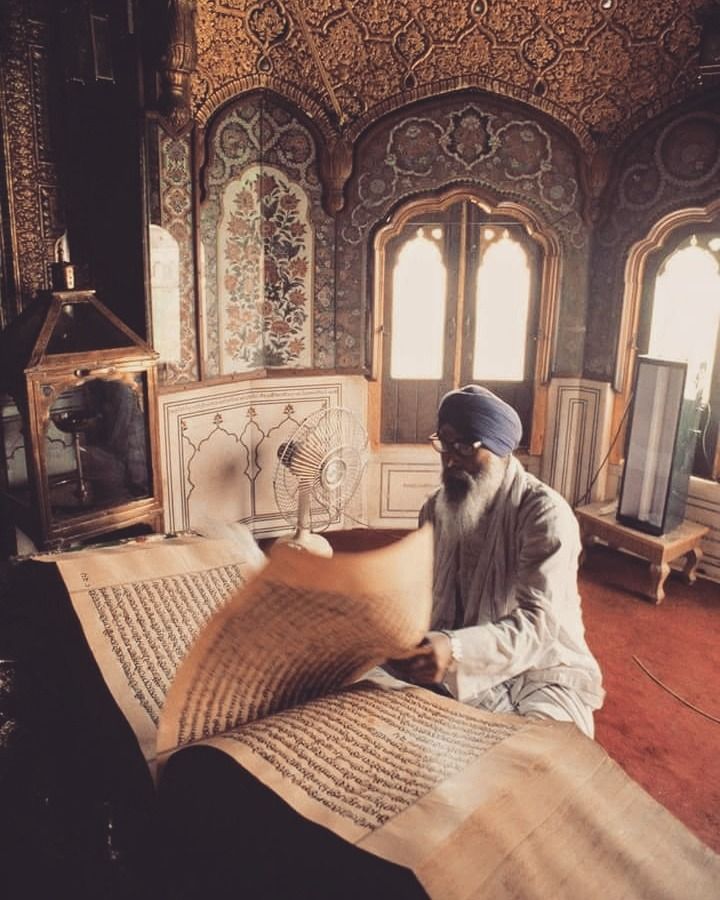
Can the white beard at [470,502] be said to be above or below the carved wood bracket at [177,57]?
below

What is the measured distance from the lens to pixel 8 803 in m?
1.10

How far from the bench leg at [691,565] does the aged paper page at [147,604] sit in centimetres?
396

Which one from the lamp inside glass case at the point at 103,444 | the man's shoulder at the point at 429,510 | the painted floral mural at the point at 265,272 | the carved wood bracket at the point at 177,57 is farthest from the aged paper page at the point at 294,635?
the painted floral mural at the point at 265,272

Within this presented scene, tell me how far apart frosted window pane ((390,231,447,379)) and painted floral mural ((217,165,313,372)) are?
0.63 meters

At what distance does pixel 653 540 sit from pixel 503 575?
8.78 feet

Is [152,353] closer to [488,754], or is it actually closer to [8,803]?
[8,803]

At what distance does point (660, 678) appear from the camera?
371 centimetres

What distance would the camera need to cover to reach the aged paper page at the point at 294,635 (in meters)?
0.95

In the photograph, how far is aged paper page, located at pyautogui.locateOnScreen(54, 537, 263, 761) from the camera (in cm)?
115

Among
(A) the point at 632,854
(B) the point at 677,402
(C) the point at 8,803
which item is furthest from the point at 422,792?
(B) the point at 677,402

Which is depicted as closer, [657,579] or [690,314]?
[657,579]

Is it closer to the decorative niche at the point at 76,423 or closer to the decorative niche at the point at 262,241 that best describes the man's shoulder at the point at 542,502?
the decorative niche at the point at 76,423

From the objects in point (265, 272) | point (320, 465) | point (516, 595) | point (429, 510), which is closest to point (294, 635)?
point (516, 595)

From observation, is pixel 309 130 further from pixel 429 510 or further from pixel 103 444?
pixel 429 510
